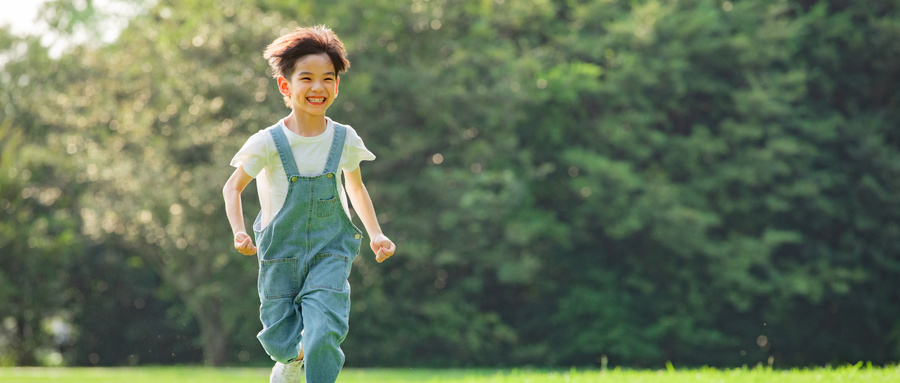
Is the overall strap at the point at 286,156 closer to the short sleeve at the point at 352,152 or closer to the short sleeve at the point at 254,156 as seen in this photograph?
the short sleeve at the point at 254,156

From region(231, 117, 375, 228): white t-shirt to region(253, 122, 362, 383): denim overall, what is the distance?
1.1 inches

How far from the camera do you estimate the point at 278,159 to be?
A: 3.77 meters

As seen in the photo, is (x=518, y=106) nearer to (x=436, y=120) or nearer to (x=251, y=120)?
(x=436, y=120)

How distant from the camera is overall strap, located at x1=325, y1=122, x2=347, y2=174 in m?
3.80

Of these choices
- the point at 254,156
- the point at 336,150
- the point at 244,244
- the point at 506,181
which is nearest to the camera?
the point at 244,244

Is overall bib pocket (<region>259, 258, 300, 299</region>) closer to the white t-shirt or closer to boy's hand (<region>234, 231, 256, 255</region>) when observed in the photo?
the white t-shirt

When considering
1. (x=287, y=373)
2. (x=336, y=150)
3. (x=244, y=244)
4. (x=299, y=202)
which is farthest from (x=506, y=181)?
(x=244, y=244)

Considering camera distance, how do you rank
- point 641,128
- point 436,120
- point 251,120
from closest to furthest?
point 251,120, point 436,120, point 641,128

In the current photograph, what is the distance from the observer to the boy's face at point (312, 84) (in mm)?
3775

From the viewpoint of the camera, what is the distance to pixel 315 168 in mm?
3789

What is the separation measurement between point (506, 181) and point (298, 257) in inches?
482

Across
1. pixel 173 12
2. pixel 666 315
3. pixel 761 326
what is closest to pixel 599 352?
pixel 666 315

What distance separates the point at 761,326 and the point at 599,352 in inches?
133

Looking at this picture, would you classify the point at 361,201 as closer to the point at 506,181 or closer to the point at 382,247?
the point at 382,247
